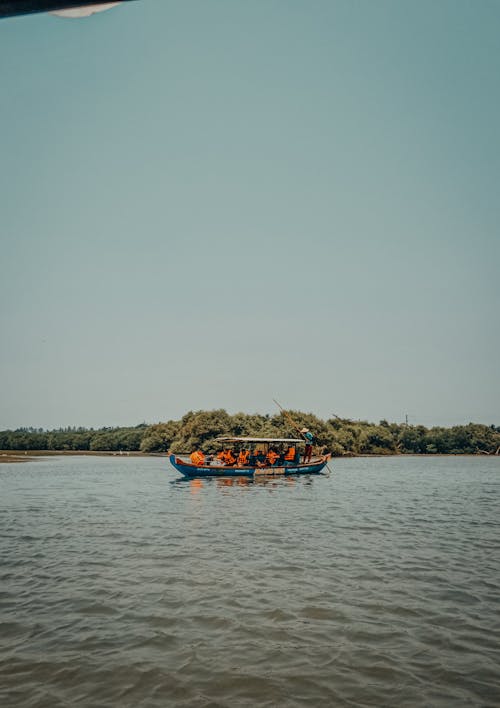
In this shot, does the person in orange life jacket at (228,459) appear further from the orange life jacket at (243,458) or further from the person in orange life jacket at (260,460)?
the person in orange life jacket at (260,460)

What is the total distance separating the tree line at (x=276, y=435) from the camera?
263 feet

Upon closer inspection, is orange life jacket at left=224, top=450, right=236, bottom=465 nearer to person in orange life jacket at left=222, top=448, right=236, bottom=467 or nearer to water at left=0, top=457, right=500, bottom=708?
person in orange life jacket at left=222, top=448, right=236, bottom=467

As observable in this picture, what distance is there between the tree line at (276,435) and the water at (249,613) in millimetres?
59673

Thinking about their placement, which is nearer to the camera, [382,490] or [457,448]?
[382,490]

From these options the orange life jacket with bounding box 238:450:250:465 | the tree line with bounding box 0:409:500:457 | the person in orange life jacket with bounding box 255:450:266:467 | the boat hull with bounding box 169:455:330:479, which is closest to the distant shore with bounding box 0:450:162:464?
the tree line with bounding box 0:409:500:457

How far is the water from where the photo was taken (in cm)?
653

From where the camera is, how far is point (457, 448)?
100 m

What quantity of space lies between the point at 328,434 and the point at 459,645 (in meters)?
75.8

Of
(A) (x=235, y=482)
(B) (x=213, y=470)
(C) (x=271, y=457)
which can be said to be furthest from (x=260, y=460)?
(B) (x=213, y=470)

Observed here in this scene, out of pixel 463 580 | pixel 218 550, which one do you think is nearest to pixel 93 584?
pixel 218 550

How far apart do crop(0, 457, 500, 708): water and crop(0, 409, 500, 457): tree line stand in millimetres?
59673

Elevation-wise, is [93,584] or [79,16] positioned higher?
[79,16]

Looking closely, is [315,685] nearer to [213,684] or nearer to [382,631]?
[213,684]

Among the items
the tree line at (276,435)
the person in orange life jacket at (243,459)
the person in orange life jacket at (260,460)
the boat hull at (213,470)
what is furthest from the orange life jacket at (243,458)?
the tree line at (276,435)
